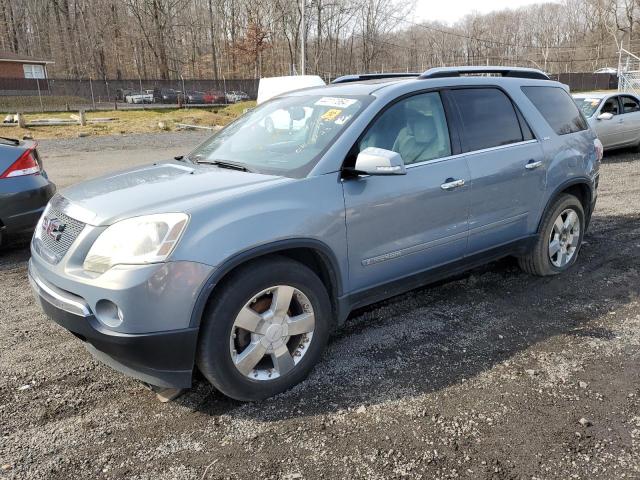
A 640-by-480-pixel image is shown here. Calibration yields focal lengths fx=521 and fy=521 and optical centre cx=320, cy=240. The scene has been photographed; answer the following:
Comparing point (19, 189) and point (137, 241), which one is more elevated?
point (137, 241)

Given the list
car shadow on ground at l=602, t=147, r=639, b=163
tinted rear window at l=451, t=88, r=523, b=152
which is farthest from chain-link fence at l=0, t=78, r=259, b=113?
tinted rear window at l=451, t=88, r=523, b=152

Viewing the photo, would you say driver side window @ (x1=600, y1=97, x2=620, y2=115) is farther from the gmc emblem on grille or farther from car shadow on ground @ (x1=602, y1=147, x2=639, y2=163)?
the gmc emblem on grille

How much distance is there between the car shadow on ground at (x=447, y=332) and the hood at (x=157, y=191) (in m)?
1.16

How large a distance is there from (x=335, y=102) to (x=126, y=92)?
47455 mm

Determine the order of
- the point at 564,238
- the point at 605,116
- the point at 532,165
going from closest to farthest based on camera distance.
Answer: the point at 532,165 → the point at 564,238 → the point at 605,116

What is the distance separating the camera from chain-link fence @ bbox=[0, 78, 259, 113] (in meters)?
42.6

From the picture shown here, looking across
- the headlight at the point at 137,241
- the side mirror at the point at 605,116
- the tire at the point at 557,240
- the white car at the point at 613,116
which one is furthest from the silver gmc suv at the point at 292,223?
the white car at the point at 613,116

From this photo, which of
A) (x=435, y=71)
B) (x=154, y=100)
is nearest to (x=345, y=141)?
(x=435, y=71)

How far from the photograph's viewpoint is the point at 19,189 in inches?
220

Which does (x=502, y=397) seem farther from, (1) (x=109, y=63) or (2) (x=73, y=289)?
(1) (x=109, y=63)

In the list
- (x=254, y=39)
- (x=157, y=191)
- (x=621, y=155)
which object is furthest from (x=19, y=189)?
(x=254, y=39)

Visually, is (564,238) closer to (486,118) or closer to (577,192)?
(577,192)

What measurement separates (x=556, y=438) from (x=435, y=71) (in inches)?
105

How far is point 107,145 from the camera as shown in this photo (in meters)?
18.4
